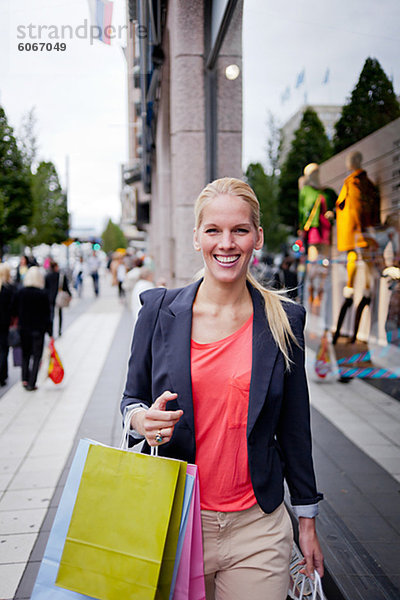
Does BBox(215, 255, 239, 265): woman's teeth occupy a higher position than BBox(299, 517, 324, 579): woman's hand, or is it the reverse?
BBox(215, 255, 239, 265): woman's teeth

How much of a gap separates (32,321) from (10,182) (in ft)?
7.58

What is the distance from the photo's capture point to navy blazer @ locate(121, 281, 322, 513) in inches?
71.8

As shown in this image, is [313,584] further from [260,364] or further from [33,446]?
[33,446]

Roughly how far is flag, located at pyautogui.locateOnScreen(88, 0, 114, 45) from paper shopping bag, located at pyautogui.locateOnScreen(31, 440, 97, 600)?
4321mm

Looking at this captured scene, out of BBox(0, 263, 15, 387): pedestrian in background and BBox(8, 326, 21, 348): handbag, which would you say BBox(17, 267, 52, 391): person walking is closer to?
BBox(8, 326, 21, 348): handbag

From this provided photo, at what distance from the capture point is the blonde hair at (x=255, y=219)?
1877 mm

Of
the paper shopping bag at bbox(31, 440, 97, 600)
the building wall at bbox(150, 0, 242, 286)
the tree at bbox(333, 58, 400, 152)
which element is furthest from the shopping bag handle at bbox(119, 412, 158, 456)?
the building wall at bbox(150, 0, 242, 286)

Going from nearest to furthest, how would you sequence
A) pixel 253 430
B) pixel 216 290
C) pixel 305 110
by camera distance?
pixel 253 430, pixel 216 290, pixel 305 110

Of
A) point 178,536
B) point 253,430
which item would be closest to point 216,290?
point 253,430

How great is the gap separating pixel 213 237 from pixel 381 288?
195 inches

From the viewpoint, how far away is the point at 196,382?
6.04ft

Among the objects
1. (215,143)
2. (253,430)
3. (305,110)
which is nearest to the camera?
(253,430)

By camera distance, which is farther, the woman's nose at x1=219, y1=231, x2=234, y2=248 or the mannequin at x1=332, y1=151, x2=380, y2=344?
the mannequin at x1=332, y1=151, x2=380, y2=344

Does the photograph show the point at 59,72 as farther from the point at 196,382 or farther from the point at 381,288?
the point at 381,288
